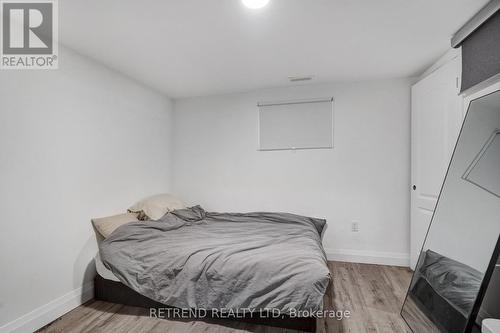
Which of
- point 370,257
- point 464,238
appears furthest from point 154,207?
point 464,238

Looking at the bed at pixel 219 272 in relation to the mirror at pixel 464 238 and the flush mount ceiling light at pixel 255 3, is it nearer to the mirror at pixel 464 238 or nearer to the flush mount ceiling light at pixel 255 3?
the mirror at pixel 464 238

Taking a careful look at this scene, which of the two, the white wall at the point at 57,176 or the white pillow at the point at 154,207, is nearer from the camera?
the white wall at the point at 57,176

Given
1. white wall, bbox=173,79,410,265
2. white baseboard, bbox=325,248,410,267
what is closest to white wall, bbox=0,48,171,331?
white wall, bbox=173,79,410,265

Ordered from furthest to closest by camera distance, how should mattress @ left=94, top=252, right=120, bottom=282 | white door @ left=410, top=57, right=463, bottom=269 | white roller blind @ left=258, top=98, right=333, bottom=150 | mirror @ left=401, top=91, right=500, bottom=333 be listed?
white roller blind @ left=258, top=98, right=333, bottom=150 < white door @ left=410, top=57, right=463, bottom=269 < mattress @ left=94, top=252, right=120, bottom=282 < mirror @ left=401, top=91, right=500, bottom=333

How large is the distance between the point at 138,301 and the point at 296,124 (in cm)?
276

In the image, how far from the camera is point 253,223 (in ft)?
9.83

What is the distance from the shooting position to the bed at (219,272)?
170 centimetres

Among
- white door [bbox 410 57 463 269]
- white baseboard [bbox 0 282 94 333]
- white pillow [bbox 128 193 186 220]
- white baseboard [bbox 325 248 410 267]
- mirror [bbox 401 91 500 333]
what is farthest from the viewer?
white baseboard [bbox 325 248 410 267]

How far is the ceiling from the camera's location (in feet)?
5.54

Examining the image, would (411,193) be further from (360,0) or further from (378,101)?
(360,0)

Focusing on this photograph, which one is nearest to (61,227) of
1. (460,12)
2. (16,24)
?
(16,24)

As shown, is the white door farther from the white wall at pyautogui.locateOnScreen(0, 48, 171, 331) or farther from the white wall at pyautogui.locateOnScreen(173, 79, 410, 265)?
the white wall at pyautogui.locateOnScreen(0, 48, 171, 331)

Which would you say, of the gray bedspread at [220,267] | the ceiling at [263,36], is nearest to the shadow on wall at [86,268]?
the gray bedspread at [220,267]

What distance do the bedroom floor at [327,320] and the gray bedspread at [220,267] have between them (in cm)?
18
